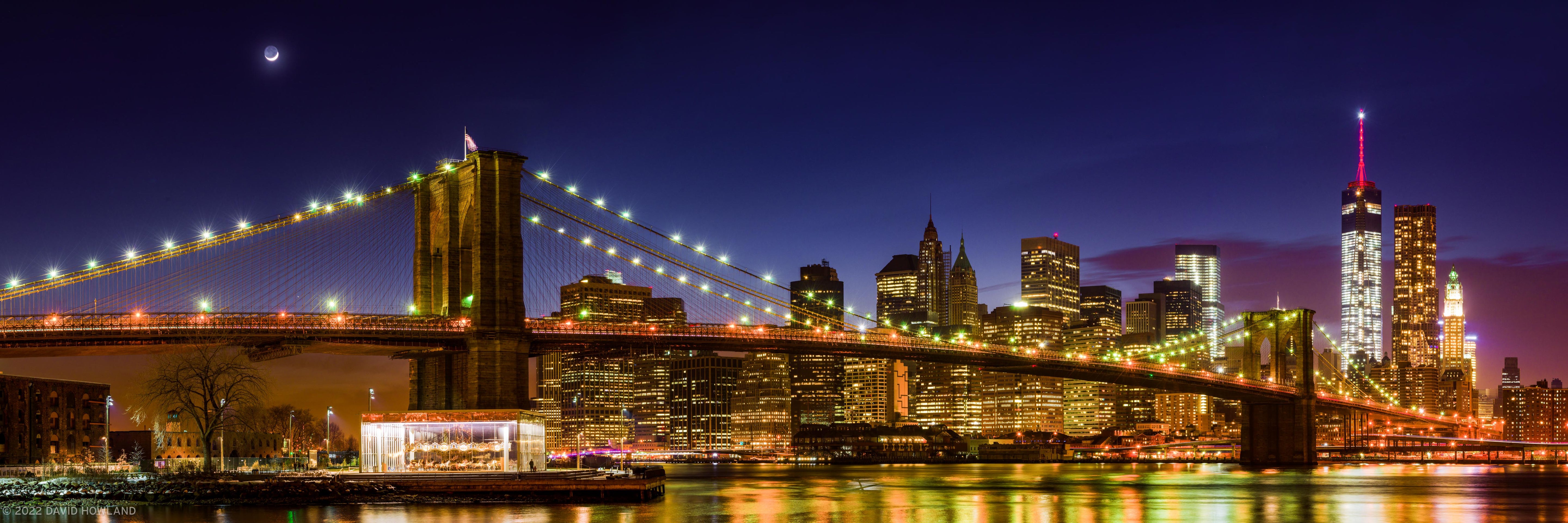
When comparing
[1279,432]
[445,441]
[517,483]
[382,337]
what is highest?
[382,337]

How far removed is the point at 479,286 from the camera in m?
61.5

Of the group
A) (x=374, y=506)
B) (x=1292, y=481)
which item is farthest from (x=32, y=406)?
(x=1292, y=481)

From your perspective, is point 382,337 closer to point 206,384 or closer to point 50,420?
point 206,384

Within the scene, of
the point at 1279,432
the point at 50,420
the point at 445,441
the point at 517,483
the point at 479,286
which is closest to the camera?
the point at 517,483

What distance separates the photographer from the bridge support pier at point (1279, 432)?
123188 millimetres

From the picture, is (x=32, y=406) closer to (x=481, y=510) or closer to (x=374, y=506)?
(x=374, y=506)

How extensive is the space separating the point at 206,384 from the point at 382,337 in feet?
25.0

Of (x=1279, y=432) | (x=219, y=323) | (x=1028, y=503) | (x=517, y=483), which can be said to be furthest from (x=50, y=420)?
(x=1279, y=432)

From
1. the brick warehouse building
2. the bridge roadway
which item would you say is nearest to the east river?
the bridge roadway

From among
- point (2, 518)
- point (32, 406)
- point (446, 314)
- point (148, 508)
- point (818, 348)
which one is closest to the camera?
point (2, 518)

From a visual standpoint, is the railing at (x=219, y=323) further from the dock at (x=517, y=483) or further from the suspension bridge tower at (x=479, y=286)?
the dock at (x=517, y=483)

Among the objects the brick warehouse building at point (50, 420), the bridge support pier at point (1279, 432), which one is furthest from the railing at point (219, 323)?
the bridge support pier at point (1279, 432)

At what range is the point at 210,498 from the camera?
53.8 meters

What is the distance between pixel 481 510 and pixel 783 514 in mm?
11478
